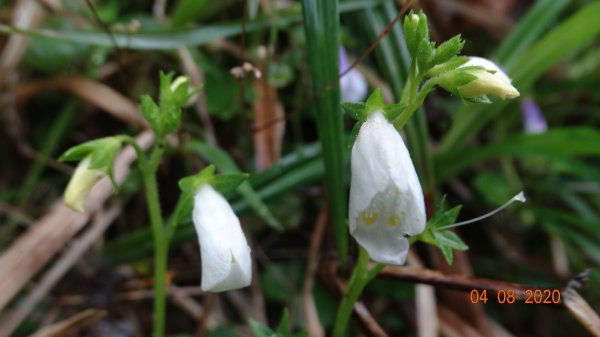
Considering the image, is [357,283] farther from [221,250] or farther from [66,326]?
[66,326]

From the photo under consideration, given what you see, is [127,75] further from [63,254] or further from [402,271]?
[402,271]

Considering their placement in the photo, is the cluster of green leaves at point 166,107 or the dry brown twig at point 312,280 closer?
the cluster of green leaves at point 166,107

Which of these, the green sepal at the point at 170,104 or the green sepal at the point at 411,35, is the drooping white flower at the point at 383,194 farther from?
the green sepal at the point at 170,104

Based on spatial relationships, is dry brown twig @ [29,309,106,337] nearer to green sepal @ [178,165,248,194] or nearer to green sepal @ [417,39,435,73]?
green sepal @ [178,165,248,194]

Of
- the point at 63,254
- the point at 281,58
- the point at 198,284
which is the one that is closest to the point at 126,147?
the point at 63,254

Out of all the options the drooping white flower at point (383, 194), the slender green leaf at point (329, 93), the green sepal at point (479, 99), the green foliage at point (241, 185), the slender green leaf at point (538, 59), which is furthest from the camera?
the slender green leaf at point (538, 59)

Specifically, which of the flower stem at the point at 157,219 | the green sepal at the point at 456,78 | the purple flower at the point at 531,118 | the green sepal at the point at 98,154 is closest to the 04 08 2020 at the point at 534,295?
the green sepal at the point at 456,78
